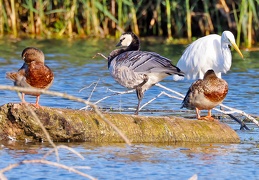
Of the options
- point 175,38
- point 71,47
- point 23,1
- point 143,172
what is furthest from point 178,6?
point 143,172

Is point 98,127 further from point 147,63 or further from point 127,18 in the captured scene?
point 127,18

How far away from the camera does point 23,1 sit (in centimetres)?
1875

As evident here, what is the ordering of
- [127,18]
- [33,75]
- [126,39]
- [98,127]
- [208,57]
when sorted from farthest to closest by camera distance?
[127,18], [208,57], [126,39], [98,127], [33,75]

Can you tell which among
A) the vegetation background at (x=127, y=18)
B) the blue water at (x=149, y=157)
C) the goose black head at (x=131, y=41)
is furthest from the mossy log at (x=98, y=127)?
the vegetation background at (x=127, y=18)

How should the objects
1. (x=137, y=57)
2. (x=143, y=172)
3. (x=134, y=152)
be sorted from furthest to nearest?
(x=137, y=57)
(x=134, y=152)
(x=143, y=172)

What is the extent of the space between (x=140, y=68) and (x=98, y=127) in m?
1.24

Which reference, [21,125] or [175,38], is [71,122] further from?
[175,38]

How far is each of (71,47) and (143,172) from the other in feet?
38.5

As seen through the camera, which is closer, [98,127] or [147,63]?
[98,127]

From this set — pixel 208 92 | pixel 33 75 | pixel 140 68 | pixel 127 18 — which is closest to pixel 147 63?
pixel 140 68

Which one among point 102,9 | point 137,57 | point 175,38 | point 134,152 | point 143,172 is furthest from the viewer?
point 175,38

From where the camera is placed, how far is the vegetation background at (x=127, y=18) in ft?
55.8

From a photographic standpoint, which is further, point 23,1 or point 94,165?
point 23,1

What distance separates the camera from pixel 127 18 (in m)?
18.0
